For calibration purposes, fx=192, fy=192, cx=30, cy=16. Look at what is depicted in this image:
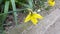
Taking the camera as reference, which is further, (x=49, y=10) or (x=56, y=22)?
(x=49, y=10)

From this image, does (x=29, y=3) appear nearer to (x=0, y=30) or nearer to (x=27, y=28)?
(x=27, y=28)

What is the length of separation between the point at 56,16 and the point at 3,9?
0.75 m

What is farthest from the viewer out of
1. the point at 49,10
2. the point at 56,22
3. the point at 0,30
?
the point at 49,10

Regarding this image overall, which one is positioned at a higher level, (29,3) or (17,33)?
(29,3)

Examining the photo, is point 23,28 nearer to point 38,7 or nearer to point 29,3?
point 29,3

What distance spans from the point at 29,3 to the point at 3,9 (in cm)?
37

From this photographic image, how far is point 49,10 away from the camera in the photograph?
2.83m

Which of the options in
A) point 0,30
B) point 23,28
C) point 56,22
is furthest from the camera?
point 56,22

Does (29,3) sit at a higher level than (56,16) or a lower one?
higher

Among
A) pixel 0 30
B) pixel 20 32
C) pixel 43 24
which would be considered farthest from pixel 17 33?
pixel 43 24

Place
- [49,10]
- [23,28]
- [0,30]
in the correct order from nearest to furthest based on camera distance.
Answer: [0,30]
[23,28]
[49,10]

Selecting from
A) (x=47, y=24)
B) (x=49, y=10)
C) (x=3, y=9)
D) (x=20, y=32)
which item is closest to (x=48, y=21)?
(x=47, y=24)

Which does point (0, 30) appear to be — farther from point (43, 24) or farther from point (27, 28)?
point (43, 24)

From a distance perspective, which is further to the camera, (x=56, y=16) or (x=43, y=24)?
(x=56, y=16)
